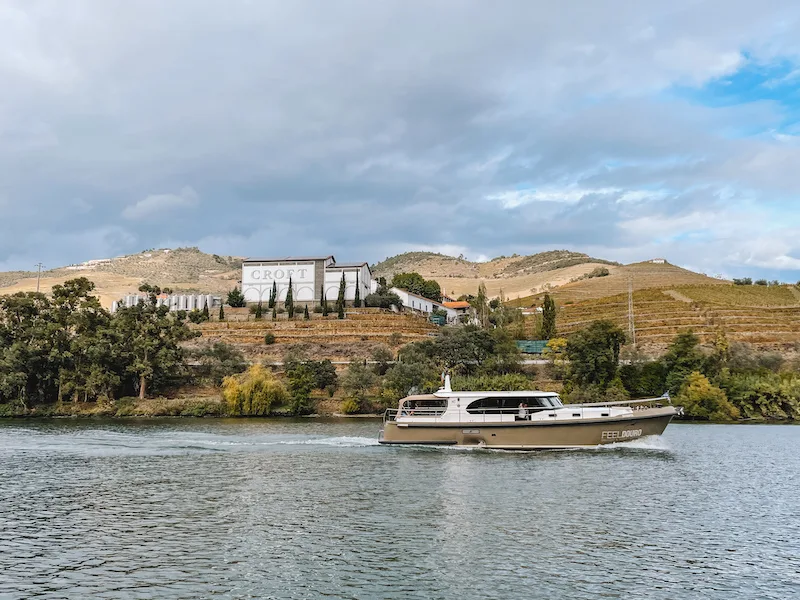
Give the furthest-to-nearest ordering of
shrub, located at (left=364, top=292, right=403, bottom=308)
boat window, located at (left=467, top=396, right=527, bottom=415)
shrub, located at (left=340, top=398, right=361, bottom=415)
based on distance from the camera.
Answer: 1. shrub, located at (left=364, top=292, right=403, bottom=308)
2. shrub, located at (left=340, top=398, right=361, bottom=415)
3. boat window, located at (left=467, top=396, right=527, bottom=415)

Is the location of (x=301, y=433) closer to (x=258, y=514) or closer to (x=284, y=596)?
(x=258, y=514)

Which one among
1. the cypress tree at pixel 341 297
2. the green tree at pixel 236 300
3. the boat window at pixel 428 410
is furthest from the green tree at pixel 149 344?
the boat window at pixel 428 410

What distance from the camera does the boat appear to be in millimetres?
43250

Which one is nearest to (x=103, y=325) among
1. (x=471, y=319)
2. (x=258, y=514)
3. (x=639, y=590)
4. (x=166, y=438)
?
(x=166, y=438)

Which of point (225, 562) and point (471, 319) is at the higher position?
point (471, 319)

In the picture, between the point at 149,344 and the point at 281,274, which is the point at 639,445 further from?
the point at 281,274

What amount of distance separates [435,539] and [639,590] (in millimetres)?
6712

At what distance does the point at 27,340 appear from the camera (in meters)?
85.9

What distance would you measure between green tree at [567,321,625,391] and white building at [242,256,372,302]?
161 feet

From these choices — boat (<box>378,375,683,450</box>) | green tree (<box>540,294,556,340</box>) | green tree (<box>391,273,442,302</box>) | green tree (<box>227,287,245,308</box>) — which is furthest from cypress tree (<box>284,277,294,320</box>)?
boat (<box>378,375,683,450</box>)

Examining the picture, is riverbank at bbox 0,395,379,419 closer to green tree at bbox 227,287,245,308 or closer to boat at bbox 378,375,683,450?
boat at bbox 378,375,683,450

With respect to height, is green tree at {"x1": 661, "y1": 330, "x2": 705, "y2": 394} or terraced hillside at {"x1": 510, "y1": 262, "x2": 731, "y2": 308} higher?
terraced hillside at {"x1": 510, "y1": 262, "x2": 731, "y2": 308}

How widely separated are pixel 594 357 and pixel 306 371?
32.7 m

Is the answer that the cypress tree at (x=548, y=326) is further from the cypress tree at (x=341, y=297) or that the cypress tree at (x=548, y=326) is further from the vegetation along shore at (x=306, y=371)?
the cypress tree at (x=341, y=297)
